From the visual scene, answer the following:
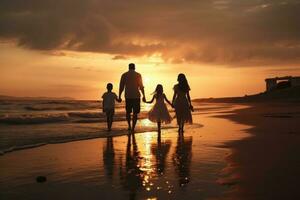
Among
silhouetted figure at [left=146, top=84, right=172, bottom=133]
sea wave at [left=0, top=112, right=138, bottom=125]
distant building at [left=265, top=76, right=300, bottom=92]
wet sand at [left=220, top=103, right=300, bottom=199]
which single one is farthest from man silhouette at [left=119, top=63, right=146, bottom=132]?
distant building at [left=265, top=76, right=300, bottom=92]

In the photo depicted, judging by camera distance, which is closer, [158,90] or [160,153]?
[160,153]

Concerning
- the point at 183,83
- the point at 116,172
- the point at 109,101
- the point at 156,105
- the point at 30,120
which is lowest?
the point at 116,172

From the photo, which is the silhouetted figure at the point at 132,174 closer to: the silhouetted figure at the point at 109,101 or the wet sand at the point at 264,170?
the wet sand at the point at 264,170

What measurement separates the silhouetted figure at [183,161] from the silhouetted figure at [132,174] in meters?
0.57

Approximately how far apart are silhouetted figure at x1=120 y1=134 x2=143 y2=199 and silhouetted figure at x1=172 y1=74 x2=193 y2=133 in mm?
6180

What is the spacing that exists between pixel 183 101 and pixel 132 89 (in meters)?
1.86

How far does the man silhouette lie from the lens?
1407 centimetres

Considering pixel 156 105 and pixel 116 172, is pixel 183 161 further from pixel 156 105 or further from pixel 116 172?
pixel 156 105

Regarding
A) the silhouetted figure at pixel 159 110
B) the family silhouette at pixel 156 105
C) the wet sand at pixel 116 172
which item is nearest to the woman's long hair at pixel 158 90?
the silhouetted figure at pixel 159 110

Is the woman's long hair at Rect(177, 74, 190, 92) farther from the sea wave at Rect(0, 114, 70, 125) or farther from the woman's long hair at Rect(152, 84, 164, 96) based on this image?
the sea wave at Rect(0, 114, 70, 125)

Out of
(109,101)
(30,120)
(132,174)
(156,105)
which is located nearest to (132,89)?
(156,105)

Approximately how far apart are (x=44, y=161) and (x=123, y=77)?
7171 mm

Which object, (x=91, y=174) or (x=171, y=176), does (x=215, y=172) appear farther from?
(x=91, y=174)

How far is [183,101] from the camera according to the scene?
14.6m
